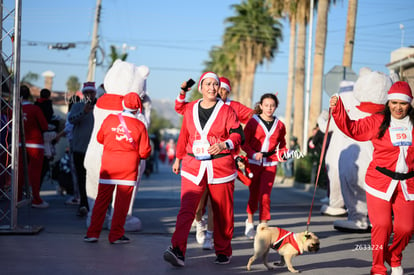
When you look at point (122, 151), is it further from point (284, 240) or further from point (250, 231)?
point (284, 240)

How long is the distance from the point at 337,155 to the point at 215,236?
15.1ft

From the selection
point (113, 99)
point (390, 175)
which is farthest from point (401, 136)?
point (113, 99)

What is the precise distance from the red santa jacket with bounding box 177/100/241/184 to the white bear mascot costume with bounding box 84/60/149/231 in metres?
2.19

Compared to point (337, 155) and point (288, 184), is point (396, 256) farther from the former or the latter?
point (288, 184)

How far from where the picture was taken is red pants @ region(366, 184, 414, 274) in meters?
6.54

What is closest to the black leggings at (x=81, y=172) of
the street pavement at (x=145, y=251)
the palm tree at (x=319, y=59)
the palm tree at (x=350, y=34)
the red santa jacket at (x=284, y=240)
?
the street pavement at (x=145, y=251)

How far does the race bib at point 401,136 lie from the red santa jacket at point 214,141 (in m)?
1.64

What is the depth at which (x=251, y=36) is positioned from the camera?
54.5 meters

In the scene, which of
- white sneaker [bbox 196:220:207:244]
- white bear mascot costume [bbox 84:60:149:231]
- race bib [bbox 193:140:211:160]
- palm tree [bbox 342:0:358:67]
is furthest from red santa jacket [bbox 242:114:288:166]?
palm tree [bbox 342:0:358:67]

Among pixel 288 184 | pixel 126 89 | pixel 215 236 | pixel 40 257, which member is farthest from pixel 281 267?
pixel 288 184

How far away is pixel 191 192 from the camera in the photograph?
7.37 m

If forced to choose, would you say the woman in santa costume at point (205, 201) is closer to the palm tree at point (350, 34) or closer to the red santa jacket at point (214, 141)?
the red santa jacket at point (214, 141)

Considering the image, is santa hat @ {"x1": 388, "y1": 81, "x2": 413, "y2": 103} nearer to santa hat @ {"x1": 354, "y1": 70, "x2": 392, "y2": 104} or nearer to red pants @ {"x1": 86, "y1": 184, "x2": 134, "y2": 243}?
santa hat @ {"x1": 354, "y1": 70, "x2": 392, "y2": 104}

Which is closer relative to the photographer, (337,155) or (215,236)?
(215,236)
